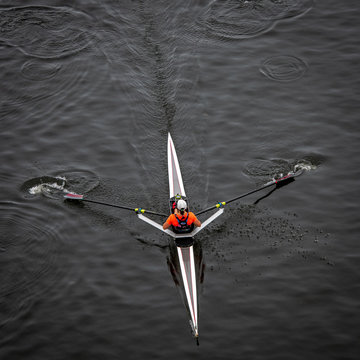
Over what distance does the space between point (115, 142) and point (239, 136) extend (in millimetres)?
6164

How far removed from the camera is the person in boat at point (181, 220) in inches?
741

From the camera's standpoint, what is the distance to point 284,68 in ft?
91.8

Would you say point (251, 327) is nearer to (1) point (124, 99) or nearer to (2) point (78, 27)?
(1) point (124, 99)

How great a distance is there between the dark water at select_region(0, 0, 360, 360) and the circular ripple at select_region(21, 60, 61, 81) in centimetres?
9

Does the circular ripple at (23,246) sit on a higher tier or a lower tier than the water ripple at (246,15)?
lower

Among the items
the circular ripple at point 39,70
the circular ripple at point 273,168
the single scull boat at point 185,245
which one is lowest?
the single scull boat at point 185,245

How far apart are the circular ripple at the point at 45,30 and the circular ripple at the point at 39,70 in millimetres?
655

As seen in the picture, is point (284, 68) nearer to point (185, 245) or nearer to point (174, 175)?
point (174, 175)

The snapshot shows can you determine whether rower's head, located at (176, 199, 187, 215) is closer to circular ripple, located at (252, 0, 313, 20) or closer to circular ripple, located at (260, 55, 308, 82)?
circular ripple, located at (260, 55, 308, 82)

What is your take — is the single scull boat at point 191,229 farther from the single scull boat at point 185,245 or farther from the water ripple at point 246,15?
the water ripple at point 246,15

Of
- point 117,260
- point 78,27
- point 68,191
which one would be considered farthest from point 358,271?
point 78,27

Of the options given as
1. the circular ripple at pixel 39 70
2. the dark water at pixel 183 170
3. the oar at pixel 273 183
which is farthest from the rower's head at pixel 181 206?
the circular ripple at pixel 39 70

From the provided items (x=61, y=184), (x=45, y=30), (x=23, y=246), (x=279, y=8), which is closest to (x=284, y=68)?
(x=279, y=8)

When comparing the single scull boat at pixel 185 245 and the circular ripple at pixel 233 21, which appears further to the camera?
the circular ripple at pixel 233 21
